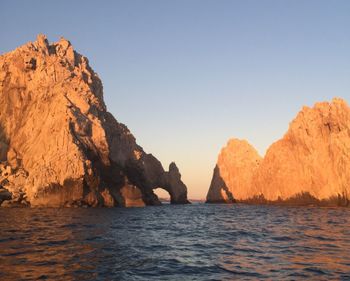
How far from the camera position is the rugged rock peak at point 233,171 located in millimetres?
116719

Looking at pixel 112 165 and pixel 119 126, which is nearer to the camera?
pixel 112 165

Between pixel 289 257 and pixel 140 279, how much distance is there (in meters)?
7.17

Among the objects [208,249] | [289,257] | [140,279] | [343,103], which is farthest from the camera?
[343,103]

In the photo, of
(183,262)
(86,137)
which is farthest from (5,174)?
(183,262)

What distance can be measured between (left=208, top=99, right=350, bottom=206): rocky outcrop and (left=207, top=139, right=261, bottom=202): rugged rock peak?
21.6 meters

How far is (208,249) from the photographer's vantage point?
18688 mm

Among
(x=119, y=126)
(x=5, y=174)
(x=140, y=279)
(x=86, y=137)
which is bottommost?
(x=140, y=279)

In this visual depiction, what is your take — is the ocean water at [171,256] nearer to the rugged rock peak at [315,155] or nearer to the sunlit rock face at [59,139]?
the sunlit rock face at [59,139]

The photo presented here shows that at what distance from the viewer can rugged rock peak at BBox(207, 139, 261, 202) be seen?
116719 millimetres

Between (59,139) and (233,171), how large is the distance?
7119 cm

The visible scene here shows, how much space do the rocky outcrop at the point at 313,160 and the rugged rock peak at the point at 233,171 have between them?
21641 mm

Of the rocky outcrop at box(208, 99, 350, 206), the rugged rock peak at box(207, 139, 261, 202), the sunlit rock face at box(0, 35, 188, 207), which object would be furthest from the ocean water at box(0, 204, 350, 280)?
the rugged rock peak at box(207, 139, 261, 202)

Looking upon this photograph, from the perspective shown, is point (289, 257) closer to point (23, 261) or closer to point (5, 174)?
point (23, 261)

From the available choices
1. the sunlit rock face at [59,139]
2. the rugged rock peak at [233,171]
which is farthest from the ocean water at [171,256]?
the rugged rock peak at [233,171]
